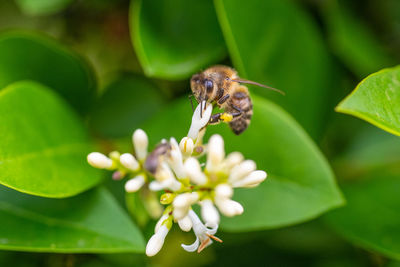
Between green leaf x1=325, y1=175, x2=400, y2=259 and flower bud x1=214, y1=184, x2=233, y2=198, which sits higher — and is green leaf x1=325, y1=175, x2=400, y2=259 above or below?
below

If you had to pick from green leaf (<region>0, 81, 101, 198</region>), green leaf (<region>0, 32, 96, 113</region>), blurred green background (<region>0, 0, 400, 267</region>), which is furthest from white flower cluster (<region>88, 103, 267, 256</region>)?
green leaf (<region>0, 32, 96, 113</region>)

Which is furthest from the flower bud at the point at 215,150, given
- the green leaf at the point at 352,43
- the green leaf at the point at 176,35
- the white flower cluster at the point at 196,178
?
the green leaf at the point at 352,43

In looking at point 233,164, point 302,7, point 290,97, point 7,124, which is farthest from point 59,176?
point 302,7

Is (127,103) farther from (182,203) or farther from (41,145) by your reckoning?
(182,203)

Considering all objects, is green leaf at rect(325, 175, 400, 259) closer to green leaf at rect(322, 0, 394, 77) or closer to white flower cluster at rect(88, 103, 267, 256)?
green leaf at rect(322, 0, 394, 77)

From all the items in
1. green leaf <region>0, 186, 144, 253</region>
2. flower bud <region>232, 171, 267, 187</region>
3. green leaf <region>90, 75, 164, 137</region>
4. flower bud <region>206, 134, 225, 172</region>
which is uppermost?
flower bud <region>206, 134, 225, 172</region>

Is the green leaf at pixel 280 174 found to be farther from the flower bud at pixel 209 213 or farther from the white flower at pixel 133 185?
the flower bud at pixel 209 213
